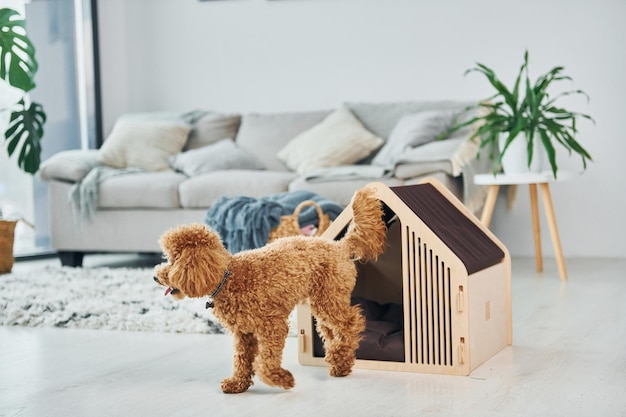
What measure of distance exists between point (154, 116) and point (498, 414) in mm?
4054

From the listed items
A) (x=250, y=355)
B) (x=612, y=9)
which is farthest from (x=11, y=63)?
(x=612, y=9)

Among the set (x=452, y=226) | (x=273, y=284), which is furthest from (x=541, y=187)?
(x=273, y=284)

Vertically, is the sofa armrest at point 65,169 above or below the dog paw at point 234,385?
above

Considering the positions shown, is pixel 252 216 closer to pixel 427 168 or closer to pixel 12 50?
pixel 427 168

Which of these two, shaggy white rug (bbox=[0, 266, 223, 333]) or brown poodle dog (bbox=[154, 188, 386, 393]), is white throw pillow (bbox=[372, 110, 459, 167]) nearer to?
shaggy white rug (bbox=[0, 266, 223, 333])

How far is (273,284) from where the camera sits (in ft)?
7.05

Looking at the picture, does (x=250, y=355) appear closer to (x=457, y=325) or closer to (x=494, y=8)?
(x=457, y=325)

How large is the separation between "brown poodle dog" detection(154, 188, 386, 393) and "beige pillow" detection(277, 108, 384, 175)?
249cm

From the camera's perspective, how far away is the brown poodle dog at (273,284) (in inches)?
82.0

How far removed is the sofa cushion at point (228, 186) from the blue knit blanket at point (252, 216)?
370mm

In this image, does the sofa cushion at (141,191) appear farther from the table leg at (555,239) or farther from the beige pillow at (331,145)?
the table leg at (555,239)

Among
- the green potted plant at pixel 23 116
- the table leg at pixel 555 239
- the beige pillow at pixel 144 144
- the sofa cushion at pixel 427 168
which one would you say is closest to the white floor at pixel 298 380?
the table leg at pixel 555 239

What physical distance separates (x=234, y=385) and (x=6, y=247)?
9.34ft

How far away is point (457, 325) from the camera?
2318 mm
